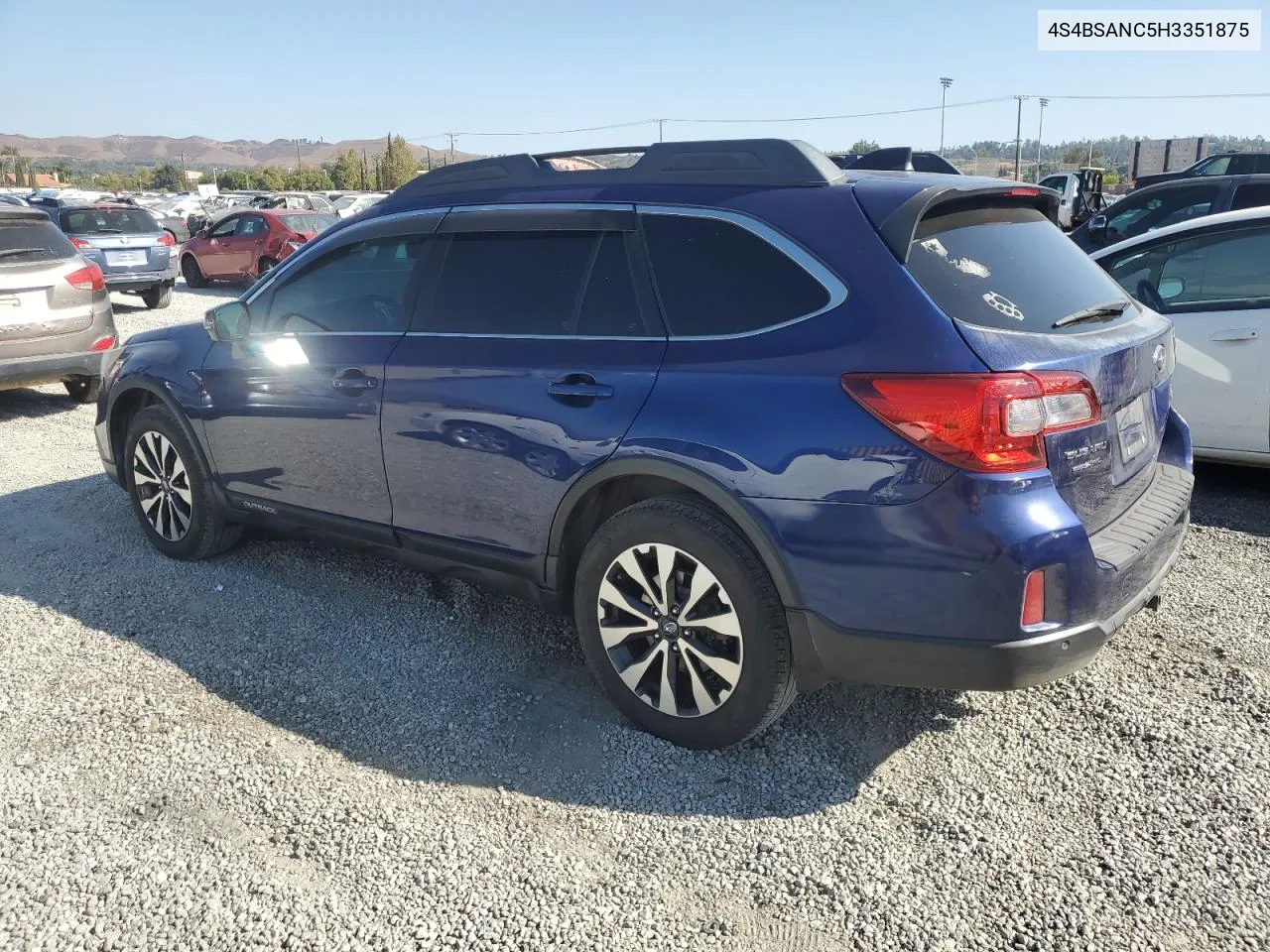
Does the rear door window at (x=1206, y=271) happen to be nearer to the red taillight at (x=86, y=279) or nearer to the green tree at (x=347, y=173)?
the red taillight at (x=86, y=279)

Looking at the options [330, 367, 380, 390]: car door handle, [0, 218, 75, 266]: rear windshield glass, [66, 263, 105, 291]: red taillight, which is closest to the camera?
[330, 367, 380, 390]: car door handle

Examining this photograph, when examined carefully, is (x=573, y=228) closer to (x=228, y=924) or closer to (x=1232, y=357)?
(x=228, y=924)

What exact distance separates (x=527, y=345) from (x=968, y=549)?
5.42ft

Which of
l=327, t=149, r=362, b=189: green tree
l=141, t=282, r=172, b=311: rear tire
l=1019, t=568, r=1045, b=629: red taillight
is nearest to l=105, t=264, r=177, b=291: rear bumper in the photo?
l=141, t=282, r=172, b=311: rear tire

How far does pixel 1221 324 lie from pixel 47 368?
8.20 m

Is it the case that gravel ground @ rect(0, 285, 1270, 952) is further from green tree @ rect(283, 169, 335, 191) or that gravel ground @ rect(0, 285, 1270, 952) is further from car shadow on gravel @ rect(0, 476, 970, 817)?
green tree @ rect(283, 169, 335, 191)

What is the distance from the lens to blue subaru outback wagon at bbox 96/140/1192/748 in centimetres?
264

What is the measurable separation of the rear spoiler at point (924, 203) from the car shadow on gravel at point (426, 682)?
1599 mm

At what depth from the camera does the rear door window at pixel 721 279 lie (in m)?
2.93

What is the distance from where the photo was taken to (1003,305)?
2842 millimetres

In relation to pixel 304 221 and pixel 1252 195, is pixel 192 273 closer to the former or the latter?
pixel 304 221

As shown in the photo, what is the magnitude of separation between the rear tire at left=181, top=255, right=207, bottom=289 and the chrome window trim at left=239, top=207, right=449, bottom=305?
53.9 ft

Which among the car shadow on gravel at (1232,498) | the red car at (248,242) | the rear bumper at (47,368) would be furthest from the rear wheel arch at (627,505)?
the red car at (248,242)

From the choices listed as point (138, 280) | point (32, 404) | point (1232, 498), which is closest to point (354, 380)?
point (1232, 498)
